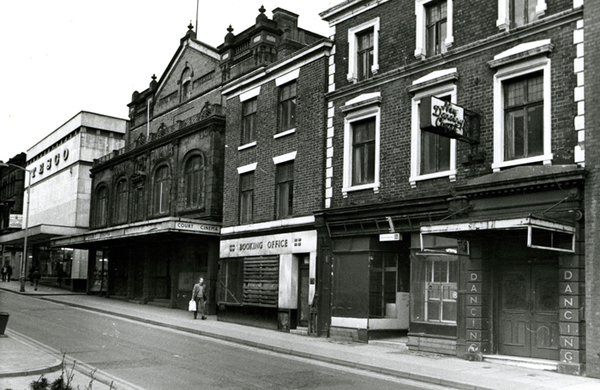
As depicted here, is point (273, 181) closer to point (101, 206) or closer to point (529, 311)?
point (529, 311)

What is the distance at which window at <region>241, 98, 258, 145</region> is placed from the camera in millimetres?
25812

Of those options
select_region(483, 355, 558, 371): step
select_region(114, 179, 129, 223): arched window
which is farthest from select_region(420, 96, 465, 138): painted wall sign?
select_region(114, 179, 129, 223): arched window

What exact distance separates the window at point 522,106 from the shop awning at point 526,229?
1725 millimetres

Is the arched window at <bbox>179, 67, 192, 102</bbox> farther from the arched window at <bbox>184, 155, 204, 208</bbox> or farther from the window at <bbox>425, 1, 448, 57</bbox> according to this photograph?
the window at <bbox>425, 1, 448, 57</bbox>

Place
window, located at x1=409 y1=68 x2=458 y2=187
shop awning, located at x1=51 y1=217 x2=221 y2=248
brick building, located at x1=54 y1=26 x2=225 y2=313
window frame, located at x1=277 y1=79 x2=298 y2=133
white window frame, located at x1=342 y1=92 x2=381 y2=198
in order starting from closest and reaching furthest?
1. window, located at x1=409 y1=68 x2=458 y2=187
2. white window frame, located at x1=342 y1=92 x2=381 y2=198
3. window frame, located at x1=277 y1=79 x2=298 y2=133
4. shop awning, located at x1=51 y1=217 x2=221 y2=248
5. brick building, located at x1=54 y1=26 x2=225 y2=313

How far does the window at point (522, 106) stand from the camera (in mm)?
14516

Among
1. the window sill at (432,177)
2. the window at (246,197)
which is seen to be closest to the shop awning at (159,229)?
the window at (246,197)

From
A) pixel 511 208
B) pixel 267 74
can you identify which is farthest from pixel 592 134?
pixel 267 74

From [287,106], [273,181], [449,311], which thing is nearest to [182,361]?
[449,311]

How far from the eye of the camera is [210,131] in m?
29.1

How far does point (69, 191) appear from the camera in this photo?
2009 inches

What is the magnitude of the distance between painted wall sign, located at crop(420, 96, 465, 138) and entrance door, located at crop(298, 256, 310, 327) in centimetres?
878

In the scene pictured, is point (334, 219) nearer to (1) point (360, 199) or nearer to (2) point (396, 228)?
(1) point (360, 199)

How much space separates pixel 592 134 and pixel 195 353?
10656mm
